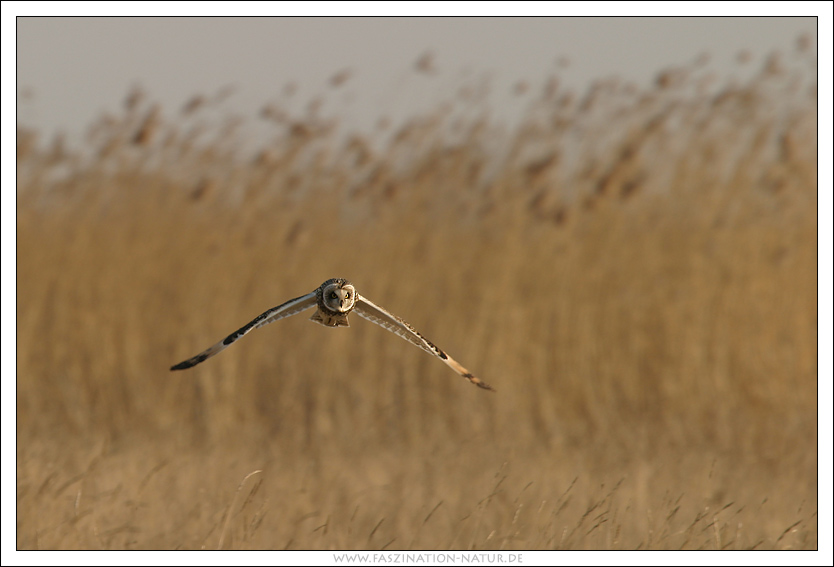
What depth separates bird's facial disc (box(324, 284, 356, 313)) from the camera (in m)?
3.08

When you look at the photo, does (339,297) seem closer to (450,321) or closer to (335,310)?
(335,310)

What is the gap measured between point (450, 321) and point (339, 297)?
3503 millimetres

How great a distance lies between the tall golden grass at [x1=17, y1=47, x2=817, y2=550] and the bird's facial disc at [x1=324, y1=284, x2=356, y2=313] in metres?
2.71

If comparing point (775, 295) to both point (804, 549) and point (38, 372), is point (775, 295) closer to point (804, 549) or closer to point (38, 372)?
point (804, 549)

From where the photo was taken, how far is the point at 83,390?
6391 millimetres

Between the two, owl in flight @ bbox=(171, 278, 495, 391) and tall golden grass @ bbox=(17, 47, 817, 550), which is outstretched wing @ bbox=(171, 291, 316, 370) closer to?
owl in flight @ bbox=(171, 278, 495, 391)

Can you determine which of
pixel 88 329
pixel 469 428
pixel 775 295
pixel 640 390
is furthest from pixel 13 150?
pixel 775 295

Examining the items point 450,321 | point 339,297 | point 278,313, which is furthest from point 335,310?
point 450,321

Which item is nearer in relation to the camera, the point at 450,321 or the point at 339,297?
the point at 339,297

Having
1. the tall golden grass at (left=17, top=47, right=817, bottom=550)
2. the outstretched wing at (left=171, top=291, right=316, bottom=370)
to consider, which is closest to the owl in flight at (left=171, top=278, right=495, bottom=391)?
the outstretched wing at (left=171, top=291, right=316, bottom=370)

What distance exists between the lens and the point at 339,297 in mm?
3082

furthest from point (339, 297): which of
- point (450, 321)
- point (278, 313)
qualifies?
point (450, 321)

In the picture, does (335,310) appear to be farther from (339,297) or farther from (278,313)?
(278,313)

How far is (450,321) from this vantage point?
6.54 meters
